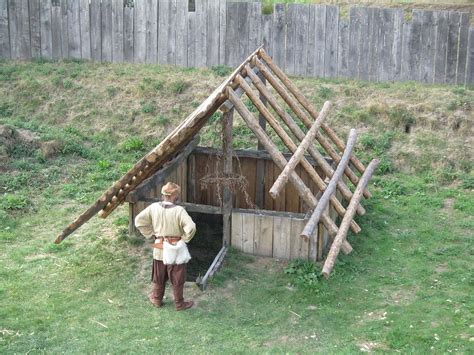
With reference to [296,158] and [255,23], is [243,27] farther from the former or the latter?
[296,158]

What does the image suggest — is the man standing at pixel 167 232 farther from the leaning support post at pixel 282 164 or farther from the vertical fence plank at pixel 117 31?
the vertical fence plank at pixel 117 31

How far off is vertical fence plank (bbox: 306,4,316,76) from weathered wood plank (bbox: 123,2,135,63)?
12.9 feet

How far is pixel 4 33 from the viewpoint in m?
17.2

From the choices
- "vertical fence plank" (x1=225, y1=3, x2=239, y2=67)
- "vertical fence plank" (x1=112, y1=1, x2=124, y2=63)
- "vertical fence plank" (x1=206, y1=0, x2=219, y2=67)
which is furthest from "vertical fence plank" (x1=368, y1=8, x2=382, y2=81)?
"vertical fence plank" (x1=112, y1=1, x2=124, y2=63)

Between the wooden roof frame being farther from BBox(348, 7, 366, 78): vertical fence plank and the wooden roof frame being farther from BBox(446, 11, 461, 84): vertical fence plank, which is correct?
BBox(446, 11, 461, 84): vertical fence plank

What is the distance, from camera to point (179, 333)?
8016 millimetres

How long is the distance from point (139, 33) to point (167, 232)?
29.6 ft

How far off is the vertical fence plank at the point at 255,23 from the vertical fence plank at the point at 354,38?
6.29 ft

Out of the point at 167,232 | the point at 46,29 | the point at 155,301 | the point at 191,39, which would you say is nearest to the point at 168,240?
the point at 167,232

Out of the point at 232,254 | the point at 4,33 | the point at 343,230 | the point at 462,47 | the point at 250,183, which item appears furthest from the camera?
the point at 4,33

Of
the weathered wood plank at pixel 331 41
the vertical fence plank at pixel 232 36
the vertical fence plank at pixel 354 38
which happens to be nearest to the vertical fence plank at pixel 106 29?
the vertical fence plank at pixel 232 36

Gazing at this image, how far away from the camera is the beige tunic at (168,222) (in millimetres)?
8414

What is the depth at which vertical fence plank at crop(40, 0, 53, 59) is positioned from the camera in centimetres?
1688

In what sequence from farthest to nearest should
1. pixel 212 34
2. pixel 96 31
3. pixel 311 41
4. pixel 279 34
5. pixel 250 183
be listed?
pixel 96 31 < pixel 212 34 < pixel 279 34 < pixel 311 41 < pixel 250 183
